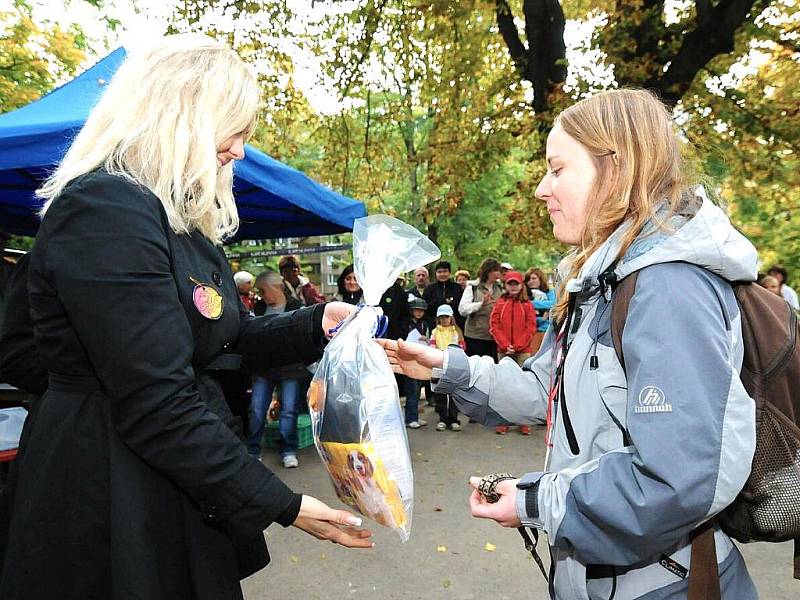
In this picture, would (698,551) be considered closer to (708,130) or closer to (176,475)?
(176,475)

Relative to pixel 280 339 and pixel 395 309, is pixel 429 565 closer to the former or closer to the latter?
pixel 280 339

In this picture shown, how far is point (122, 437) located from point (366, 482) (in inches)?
25.6

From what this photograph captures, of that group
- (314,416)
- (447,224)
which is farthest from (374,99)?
(314,416)

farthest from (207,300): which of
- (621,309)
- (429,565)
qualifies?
(429,565)

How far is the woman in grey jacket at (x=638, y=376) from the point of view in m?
1.18

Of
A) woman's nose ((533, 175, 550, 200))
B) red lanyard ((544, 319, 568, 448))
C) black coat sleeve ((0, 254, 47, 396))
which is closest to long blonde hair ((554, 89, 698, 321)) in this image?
woman's nose ((533, 175, 550, 200))

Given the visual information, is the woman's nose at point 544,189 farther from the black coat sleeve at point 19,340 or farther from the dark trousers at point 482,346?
the dark trousers at point 482,346

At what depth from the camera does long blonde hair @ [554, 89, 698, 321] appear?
4.68ft

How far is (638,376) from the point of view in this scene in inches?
48.2

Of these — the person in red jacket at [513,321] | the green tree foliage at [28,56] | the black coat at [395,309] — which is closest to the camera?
the black coat at [395,309]

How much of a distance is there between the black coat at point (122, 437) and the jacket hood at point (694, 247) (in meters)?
0.96

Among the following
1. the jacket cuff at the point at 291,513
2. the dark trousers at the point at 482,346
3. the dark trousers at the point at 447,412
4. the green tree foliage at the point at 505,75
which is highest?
the green tree foliage at the point at 505,75

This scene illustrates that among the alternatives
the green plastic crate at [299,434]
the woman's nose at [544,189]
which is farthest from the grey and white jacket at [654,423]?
the green plastic crate at [299,434]

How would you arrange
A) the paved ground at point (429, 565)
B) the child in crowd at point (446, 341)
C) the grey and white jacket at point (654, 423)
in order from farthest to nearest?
1. the child in crowd at point (446, 341)
2. the paved ground at point (429, 565)
3. the grey and white jacket at point (654, 423)
